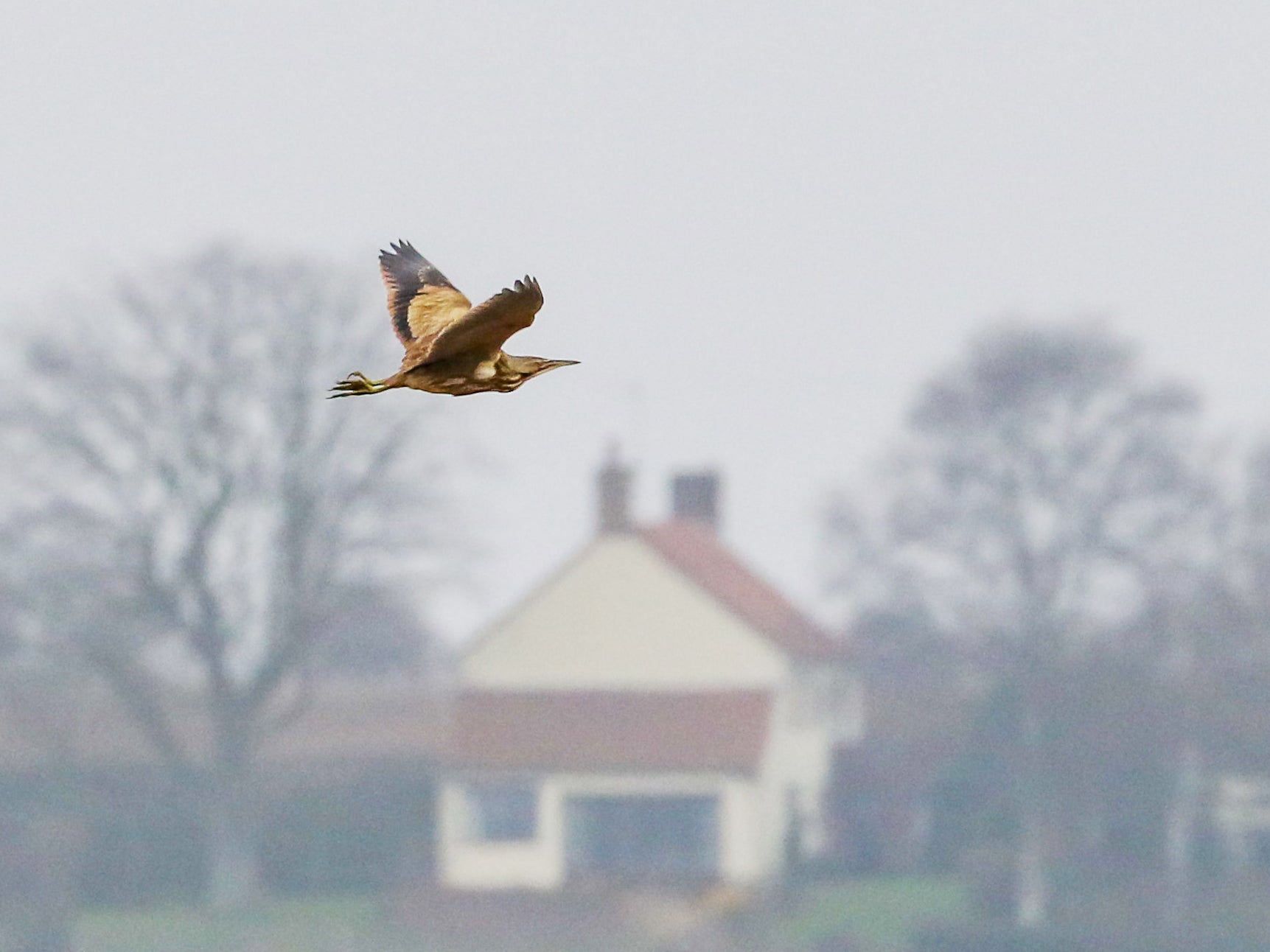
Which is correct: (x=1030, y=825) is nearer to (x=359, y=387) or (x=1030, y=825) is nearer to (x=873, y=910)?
(x=873, y=910)

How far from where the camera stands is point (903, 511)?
59.5 meters

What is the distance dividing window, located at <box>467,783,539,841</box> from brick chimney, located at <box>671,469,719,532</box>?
991 centimetres

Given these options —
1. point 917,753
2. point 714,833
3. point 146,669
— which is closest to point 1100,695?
point 917,753

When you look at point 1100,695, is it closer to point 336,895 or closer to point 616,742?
point 616,742

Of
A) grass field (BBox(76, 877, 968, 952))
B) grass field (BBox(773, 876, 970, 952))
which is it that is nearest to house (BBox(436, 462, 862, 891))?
grass field (BBox(773, 876, 970, 952))

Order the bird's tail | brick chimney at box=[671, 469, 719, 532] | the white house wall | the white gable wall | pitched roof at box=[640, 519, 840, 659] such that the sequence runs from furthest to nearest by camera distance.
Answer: brick chimney at box=[671, 469, 719, 532] < pitched roof at box=[640, 519, 840, 659] < the white gable wall < the white house wall < the bird's tail

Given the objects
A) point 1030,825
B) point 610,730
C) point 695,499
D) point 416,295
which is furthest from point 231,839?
point 416,295

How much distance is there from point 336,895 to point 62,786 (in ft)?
17.6

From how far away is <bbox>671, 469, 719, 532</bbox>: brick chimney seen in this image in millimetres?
65312

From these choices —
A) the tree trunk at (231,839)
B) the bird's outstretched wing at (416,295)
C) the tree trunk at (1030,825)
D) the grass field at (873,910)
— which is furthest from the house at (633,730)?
the bird's outstretched wing at (416,295)

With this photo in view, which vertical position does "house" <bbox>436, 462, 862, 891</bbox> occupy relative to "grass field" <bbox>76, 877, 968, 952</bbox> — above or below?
A: above

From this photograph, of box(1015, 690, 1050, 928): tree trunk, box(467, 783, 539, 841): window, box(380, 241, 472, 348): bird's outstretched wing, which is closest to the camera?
box(380, 241, 472, 348): bird's outstretched wing

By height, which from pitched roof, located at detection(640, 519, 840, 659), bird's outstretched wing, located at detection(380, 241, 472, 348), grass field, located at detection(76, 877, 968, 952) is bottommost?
grass field, located at detection(76, 877, 968, 952)

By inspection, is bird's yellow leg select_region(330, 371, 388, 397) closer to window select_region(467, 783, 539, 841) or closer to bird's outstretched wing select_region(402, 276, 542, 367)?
bird's outstretched wing select_region(402, 276, 542, 367)
